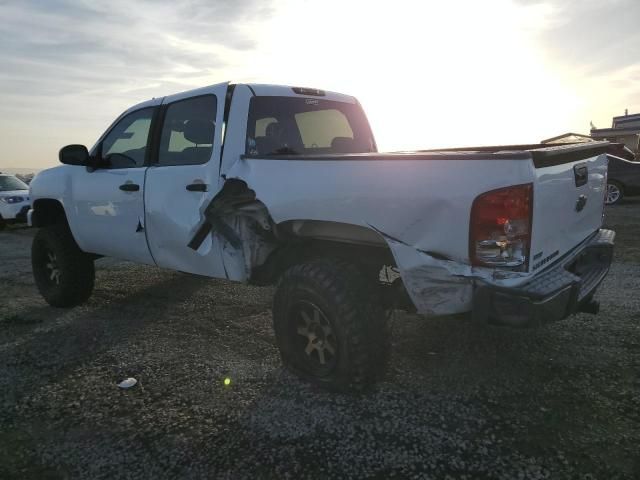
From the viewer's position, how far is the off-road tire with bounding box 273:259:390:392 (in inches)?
109

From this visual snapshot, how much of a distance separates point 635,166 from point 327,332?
40.1ft

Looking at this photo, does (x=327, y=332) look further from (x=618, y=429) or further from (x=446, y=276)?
(x=618, y=429)

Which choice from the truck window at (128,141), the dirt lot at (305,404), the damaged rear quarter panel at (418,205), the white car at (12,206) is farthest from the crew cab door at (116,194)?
the white car at (12,206)

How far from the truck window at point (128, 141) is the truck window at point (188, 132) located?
27cm

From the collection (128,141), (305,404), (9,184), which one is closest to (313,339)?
(305,404)

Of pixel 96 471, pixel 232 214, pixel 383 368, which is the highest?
pixel 232 214

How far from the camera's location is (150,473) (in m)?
2.29

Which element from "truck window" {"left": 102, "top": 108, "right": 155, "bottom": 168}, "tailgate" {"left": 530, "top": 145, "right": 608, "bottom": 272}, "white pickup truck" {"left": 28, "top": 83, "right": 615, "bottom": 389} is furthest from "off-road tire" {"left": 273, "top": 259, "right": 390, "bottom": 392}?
"truck window" {"left": 102, "top": 108, "right": 155, "bottom": 168}

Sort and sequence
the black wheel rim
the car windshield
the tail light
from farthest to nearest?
the car windshield < the black wheel rim < the tail light

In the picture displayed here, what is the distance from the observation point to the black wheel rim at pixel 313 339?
2.94 meters

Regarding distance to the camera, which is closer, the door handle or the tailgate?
the tailgate

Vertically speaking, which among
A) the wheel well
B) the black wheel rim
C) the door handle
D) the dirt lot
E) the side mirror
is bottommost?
the dirt lot

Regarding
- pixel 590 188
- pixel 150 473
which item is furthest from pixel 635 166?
pixel 150 473

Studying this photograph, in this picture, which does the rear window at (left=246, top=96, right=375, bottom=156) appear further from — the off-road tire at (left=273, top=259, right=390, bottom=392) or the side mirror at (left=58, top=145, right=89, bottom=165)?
the side mirror at (left=58, top=145, right=89, bottom=165)
